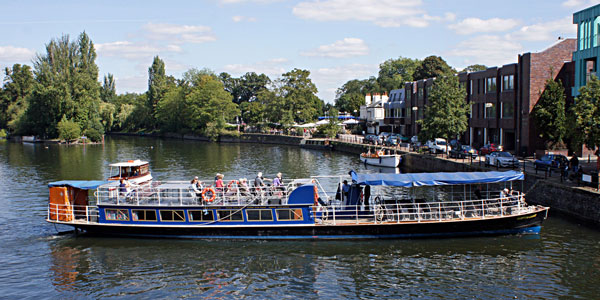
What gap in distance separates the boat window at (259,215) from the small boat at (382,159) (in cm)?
3572

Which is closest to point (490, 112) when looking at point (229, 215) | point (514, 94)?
point (514, 94)

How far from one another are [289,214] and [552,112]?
108 feet

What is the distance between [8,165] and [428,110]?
177 ft

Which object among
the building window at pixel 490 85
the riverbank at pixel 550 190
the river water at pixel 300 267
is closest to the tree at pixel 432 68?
the building window at pixel 490 85

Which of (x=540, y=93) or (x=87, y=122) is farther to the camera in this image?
(x=87, y=122)

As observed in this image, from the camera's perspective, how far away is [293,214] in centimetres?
2684

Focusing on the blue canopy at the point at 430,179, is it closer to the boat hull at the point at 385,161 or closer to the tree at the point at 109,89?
the boat hull at the point at 385,161

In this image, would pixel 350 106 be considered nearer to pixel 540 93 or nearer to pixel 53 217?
pixel 540 93

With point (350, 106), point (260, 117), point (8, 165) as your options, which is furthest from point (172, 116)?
point (8, 165)

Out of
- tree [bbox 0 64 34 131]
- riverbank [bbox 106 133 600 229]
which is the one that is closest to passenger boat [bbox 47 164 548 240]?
riverbank [bbox 106 133 600 229]

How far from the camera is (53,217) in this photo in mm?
28109

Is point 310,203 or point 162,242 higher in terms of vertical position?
point 310,203

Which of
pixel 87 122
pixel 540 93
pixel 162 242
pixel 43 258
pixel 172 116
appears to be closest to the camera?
pixel 43 258

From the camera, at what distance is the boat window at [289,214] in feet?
87.8
